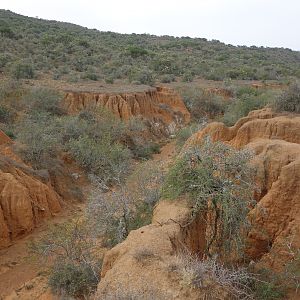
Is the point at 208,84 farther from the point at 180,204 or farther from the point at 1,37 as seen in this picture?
the point at 180,204

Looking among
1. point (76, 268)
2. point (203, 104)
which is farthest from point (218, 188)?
point (203, 104)

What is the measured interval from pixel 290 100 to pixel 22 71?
1931 cm

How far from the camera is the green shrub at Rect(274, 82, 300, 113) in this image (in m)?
15.1

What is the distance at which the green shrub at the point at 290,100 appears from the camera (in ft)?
49.5

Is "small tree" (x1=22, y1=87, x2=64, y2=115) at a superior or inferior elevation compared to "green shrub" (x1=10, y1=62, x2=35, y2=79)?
inferior

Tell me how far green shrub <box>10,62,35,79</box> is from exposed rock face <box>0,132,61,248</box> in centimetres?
1537

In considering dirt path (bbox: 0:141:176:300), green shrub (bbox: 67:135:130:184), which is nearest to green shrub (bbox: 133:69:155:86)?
green shrub (bbox: 67:135:130:184)

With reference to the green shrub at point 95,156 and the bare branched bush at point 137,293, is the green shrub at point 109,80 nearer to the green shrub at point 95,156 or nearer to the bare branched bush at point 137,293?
the green shrub at point 95,156

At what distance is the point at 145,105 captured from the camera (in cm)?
2872

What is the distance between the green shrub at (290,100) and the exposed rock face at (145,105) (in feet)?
37.9

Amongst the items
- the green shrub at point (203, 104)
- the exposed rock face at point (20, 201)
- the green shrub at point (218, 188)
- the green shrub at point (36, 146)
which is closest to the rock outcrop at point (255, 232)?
the green shrub at point (218, 188)

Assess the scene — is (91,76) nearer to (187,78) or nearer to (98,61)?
(98,61)

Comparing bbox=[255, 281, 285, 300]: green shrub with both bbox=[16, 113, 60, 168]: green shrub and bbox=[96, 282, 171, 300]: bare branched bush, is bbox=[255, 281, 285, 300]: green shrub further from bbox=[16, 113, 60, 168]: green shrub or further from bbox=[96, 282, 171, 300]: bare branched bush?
bbox=[16, 113, 60, 168]: green shrub

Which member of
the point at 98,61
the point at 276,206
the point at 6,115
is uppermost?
the point at 98,61
